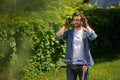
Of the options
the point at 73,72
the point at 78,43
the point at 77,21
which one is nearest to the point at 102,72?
the point at 73,72

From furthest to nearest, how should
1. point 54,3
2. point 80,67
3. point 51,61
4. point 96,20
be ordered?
1. point 96,20
2. point 54,3
3. point 51,61
4. point 80,67

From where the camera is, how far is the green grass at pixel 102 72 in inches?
468

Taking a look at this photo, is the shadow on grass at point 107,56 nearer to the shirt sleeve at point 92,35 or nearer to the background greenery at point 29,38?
the background greenery at point 29,38

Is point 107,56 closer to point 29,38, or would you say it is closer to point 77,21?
point 29,38

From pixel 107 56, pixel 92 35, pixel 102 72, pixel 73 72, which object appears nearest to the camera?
pixel 92 35

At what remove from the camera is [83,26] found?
762 cm

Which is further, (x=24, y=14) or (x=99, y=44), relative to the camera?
(x=99, y=44)

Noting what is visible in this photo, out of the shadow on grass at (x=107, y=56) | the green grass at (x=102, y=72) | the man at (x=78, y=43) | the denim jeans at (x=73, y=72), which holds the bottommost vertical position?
the shadow on grass at (x=107, y=56)

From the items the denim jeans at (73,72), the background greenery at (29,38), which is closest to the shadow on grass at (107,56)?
the background greenery at (29,38)

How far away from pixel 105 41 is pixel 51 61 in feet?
14.7

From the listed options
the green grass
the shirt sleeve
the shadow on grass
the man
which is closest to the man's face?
the man

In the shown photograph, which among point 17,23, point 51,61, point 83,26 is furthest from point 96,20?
point 83,26

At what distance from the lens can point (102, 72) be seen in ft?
42.2

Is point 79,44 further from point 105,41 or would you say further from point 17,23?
point 105,41
